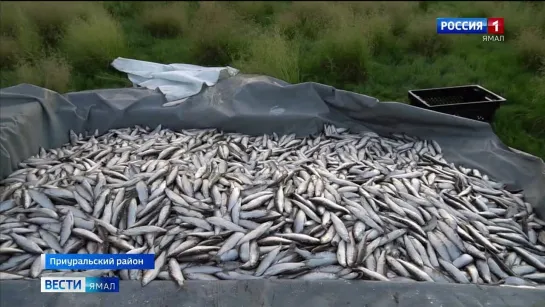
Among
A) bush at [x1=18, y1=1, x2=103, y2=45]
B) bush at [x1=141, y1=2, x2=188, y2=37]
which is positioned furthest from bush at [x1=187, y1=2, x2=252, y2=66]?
bush at [x1=18, y1=1, x2=103, y2=45]

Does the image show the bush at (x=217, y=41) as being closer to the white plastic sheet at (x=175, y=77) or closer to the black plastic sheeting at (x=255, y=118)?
the white plastic sheet at (x=175, y=77)

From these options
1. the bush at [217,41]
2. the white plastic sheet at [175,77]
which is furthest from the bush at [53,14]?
the white plastic sheet at [175,77]

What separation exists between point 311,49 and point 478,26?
304 centimetres

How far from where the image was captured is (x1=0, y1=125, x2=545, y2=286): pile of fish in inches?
121

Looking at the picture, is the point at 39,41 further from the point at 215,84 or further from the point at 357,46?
the point at 357,46

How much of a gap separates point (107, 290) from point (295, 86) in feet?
9.76

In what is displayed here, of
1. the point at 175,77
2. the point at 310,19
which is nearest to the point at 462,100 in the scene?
the point at 175,77

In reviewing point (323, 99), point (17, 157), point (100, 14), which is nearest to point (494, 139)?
point (323, 99)

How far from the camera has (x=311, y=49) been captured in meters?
7.67

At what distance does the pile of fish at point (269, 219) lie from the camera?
307 centimetres

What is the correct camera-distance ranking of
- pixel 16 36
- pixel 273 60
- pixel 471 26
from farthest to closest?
1. pixel 471 26
2. pixel 16 36
3. pixel 273 60

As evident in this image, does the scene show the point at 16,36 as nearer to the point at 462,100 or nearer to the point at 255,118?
the point at 255,118

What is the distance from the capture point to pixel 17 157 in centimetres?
430

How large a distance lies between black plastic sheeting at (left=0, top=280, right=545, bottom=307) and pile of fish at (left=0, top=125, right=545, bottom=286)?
14 centimetres
